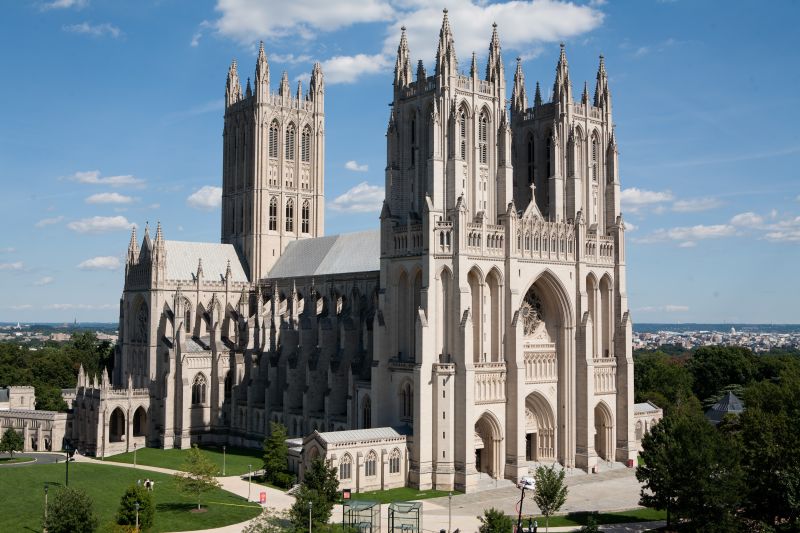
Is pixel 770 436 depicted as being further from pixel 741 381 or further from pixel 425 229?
pixel 741 381

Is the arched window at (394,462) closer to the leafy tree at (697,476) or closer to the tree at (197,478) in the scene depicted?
the tree at (197,478)

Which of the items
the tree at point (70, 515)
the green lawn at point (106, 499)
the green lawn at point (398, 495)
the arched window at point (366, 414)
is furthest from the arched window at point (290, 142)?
the tree at point (70, 515)

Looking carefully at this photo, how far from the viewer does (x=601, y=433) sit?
77.9 m

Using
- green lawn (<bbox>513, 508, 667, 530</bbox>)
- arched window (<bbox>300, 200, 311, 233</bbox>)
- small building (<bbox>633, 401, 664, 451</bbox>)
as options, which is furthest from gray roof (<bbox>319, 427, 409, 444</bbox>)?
arched window (<bbox>300, 200, 311, 233</bbox>)

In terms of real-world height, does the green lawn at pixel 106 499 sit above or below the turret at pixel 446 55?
below

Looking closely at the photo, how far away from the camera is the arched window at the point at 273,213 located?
10519 centimetres

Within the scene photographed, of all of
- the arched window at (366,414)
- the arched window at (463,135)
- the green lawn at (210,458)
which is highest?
the arched window at (463,135)

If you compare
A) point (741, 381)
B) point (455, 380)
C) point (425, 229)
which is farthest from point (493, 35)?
point (741, 381)

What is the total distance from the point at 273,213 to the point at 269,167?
19.4 feet

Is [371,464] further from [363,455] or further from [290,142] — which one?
[290,142]

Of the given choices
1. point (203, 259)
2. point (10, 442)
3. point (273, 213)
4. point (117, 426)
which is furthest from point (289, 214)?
point (10, 442)

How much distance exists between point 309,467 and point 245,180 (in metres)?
51.7

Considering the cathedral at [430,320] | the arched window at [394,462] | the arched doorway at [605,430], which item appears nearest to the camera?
the arched window at [394,462]

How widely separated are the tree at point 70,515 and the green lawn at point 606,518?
27160 mm
